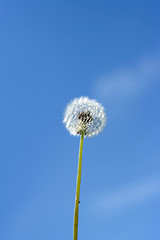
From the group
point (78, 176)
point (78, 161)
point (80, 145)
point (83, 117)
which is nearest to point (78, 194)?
point (78, 176)

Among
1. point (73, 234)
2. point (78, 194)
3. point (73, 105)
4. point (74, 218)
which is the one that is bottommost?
point (73, 234)

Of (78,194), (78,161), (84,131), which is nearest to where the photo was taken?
(78,194)

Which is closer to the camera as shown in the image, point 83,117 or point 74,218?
point 74,218

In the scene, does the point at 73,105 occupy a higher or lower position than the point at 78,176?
higher

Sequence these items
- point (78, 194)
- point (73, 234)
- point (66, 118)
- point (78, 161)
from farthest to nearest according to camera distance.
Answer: point (66, 118) < point (78, 161) < point (78, 194) < point (73, 234)

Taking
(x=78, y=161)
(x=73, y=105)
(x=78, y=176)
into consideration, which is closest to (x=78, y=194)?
(x=78, y=176)

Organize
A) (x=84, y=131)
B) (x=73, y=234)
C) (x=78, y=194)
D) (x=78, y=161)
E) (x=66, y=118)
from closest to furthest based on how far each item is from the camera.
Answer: (x=73, y=234) → (x=78, y=194) → (x=78, y=161) → (x=84, y=131) → (x=66, y=118)

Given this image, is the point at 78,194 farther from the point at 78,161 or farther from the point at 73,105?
the point at 73,105

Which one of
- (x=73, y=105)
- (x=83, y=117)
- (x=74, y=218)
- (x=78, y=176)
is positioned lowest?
(x=74, y=218)

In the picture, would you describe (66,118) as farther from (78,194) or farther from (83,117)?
(78,194)
